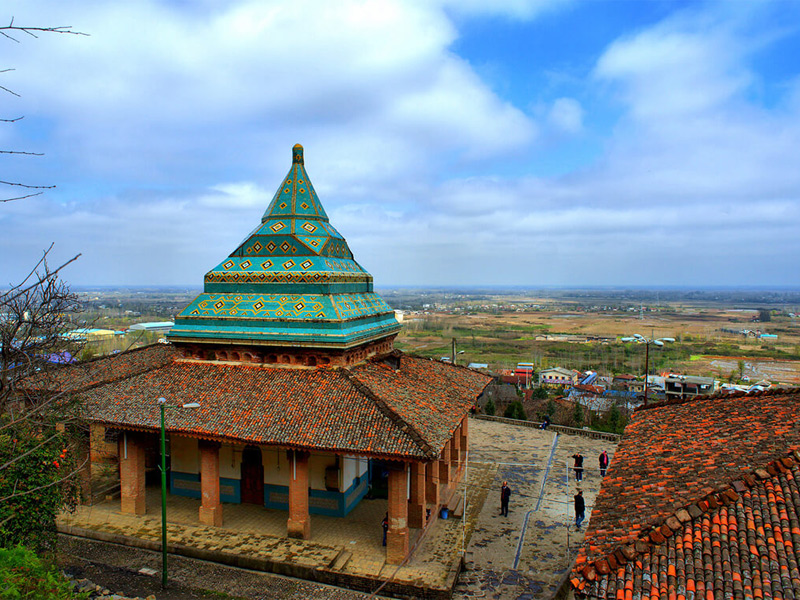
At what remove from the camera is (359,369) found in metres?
17.0

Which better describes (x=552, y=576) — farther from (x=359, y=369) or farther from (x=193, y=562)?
(x=193, y=562)

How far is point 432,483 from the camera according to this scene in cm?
1670

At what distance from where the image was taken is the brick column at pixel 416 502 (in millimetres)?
14961

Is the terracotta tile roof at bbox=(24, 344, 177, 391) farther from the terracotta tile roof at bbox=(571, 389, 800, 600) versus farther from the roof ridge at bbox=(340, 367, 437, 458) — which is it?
the terracotta tile roof at bbox=(571, 389, 800, 600)

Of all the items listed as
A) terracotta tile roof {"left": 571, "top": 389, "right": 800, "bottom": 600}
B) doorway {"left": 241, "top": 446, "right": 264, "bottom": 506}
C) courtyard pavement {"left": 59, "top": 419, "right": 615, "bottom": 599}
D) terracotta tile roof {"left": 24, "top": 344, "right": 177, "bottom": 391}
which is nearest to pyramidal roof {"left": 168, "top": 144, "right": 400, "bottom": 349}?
terracotta tile roof {"left": 24, "top": 344, "right": 177, "bottom": 391}

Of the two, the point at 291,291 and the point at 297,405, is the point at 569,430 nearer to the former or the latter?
the point at 291,291

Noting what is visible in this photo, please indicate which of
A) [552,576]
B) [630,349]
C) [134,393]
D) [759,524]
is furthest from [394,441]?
[630,349]

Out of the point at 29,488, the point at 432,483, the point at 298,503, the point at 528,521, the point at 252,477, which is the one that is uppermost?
the point at 29,488

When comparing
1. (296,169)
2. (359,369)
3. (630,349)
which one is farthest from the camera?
(630,349)

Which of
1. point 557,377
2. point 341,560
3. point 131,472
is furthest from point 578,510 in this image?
point 557,377

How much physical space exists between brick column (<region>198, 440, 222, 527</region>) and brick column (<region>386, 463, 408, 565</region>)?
5.23 metres

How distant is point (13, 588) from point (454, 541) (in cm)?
1052

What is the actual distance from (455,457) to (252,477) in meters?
7.78

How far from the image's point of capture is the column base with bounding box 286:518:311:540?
1440 cm
